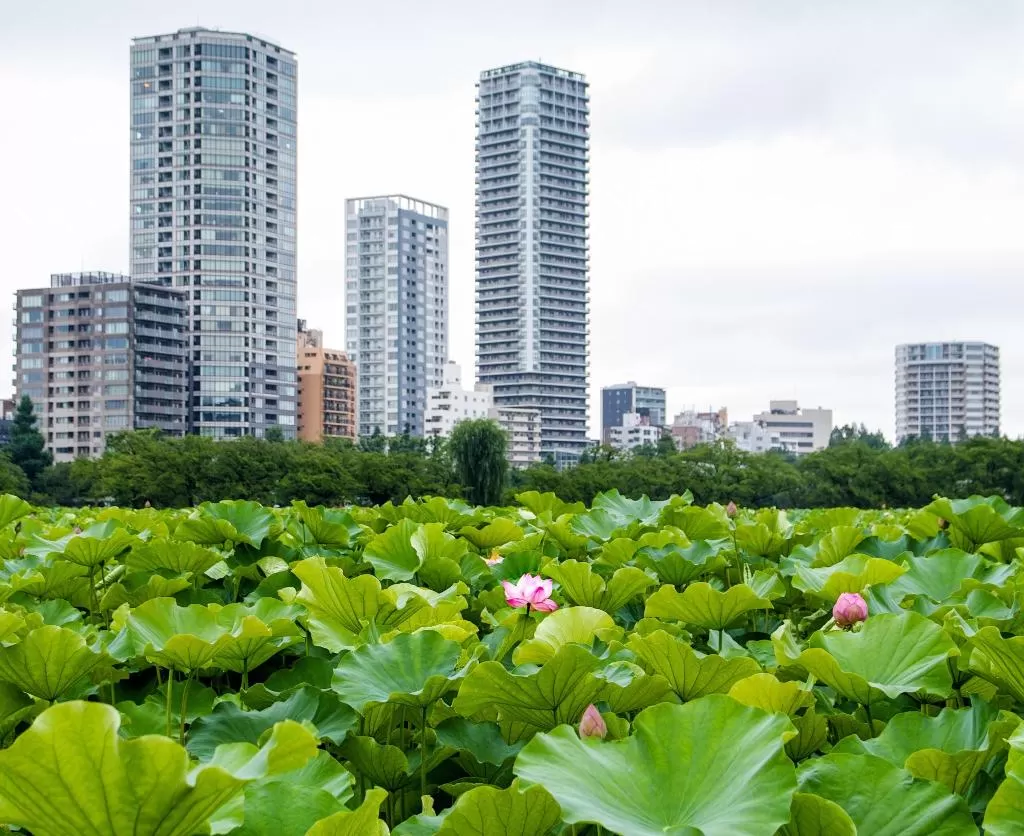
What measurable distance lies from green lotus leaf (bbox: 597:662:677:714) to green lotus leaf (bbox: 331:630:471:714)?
0.33ft

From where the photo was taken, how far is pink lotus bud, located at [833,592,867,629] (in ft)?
2.91

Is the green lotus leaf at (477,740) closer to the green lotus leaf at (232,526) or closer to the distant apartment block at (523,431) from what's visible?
the green lotus leaf at (232,526)

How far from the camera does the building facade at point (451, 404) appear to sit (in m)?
62.4

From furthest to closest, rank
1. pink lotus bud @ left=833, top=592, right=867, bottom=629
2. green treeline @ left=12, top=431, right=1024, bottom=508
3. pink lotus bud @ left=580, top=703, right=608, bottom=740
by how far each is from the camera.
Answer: green treeline @ left=12, top=431, right=1024, bottom=508 → pink lotus bud @ left=833, top=592, right=867, bottom=629 → pink lotus bud @ left=580, top=703, right=608, bottom=740

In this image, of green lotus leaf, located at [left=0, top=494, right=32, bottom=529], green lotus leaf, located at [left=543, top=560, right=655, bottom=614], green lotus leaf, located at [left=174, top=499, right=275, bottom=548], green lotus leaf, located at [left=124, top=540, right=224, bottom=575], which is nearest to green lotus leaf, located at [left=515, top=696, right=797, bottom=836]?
green lotus leaf, located at [left=543, top=560, right=655, bottom=614]

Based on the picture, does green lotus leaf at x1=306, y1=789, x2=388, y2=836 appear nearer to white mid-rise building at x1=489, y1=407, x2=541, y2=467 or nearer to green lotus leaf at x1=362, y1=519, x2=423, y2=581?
green lotus leaf at x1=362, y1=519, x2=423, y2=581

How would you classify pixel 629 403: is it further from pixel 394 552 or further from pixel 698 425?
pixel 394 552

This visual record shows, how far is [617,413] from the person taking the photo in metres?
96.6

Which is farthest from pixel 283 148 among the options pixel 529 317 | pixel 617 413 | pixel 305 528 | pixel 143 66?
pixel 305 528

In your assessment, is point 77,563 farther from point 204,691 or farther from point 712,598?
point 712,598

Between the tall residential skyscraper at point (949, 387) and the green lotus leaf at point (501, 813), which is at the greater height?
the tall residential skyscraper at point (949, 387)

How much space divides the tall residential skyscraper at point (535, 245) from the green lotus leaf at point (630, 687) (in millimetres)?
65457

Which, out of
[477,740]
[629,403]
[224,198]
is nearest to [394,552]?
[477,740]

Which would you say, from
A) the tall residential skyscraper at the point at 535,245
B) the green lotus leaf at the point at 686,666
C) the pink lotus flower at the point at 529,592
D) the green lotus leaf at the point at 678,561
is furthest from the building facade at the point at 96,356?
the green lotus leaf at the point at 686,666
